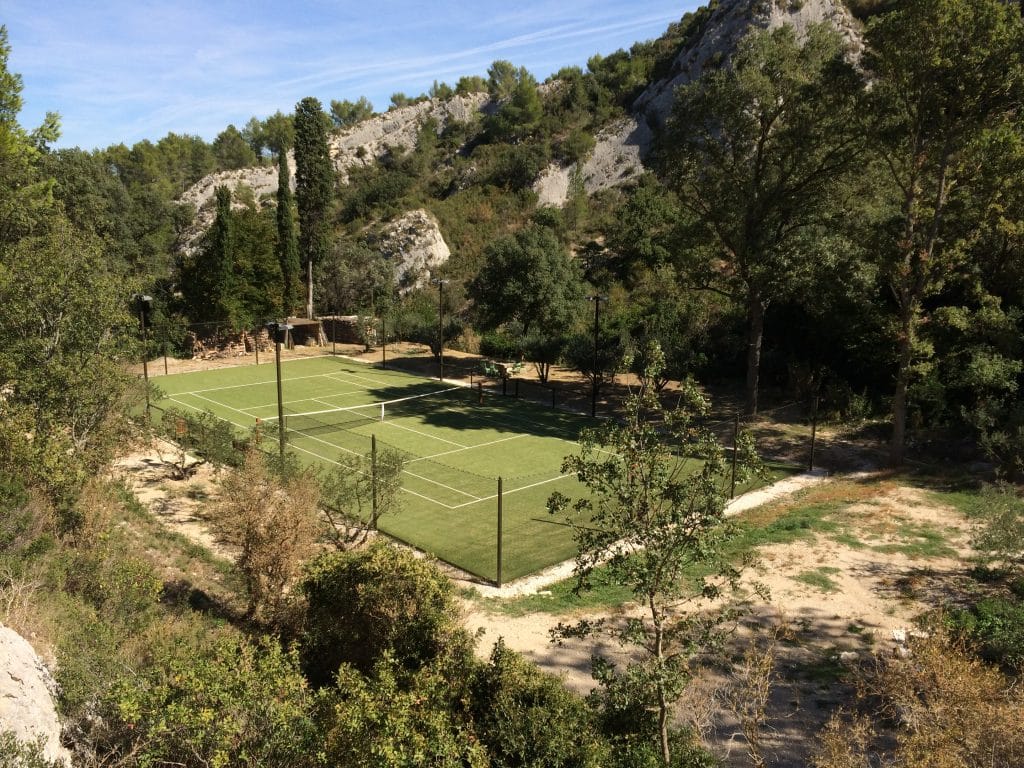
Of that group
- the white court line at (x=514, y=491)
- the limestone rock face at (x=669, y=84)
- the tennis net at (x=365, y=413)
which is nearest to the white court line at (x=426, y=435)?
the tennis net at (x=365, y=413)

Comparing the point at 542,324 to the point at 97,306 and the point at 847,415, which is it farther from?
the point at 97,306

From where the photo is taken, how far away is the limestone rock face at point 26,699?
6.21 meters

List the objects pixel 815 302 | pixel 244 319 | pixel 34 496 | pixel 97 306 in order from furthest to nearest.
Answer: pixel 244 319, pixel 815 302, pixel 97 306, pixel 34 496

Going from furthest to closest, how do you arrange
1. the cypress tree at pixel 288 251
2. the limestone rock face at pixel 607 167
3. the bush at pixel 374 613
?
the limestone rock face at pixel 607 167, the cypress tree at pixel 288 251, the bush at pixel 374 613

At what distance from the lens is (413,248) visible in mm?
57281

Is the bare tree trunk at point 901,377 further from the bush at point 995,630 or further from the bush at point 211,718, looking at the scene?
the bush at point 211,718

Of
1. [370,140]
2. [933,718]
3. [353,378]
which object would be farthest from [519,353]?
[370,140]

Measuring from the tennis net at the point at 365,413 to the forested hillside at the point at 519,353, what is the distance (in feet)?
15.9

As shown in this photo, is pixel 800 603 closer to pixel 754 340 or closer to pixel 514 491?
pixel 514 491

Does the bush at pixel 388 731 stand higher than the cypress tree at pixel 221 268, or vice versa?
the cypress tree at pixel 221 268

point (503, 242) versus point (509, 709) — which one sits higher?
point (503, 242)

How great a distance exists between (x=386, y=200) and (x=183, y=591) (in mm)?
61251

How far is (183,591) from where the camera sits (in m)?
12.3

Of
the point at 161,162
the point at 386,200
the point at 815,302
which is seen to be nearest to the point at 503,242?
the point at 815,302
